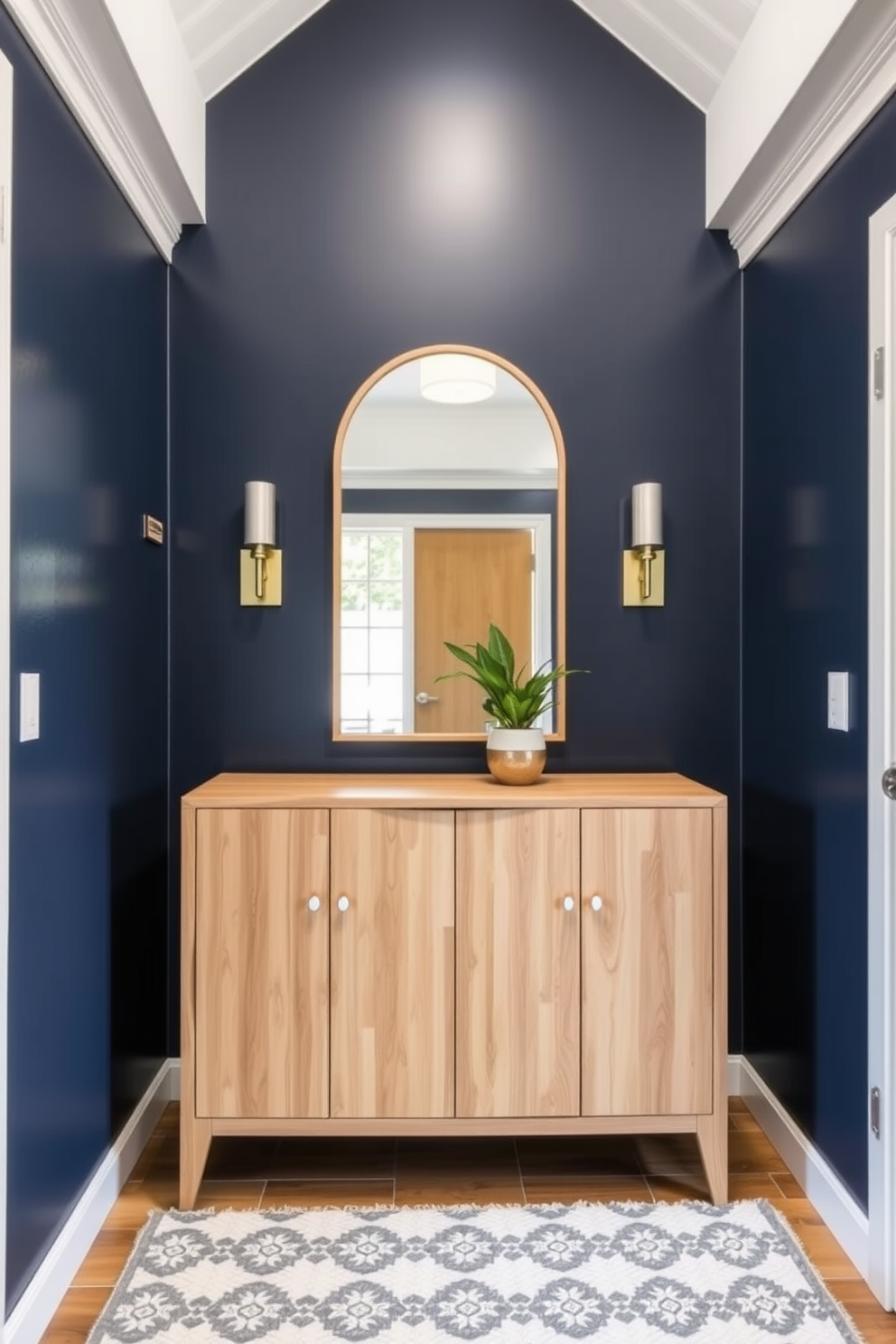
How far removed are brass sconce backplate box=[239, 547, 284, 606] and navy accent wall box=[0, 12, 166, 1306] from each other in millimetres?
215

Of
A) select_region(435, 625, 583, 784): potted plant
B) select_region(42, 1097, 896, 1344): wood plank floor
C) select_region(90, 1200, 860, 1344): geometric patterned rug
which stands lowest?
select_region(42, 1097, 896, 1344): wood plank floor

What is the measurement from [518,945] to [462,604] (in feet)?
2.87

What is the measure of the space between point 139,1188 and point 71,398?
171 cm

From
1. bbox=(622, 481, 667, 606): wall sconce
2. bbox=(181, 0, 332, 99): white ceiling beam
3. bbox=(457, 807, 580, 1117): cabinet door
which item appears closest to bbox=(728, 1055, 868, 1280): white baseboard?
bbox=(457, 807, 580, 1117): cabinet door

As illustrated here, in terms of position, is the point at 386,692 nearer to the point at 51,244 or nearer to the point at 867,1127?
the point at 51,244

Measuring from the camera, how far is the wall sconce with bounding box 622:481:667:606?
8.21ft

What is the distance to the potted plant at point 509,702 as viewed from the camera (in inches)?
90.5

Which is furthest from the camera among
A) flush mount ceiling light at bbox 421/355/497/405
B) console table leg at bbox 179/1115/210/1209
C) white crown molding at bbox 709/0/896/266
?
flush mount ceiling light at bbox 421/355/497/405

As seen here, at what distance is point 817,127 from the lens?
2.04 meters

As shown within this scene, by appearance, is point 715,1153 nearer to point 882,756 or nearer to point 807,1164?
point 807,1164

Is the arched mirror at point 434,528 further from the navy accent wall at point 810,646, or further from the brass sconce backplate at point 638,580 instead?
the navy accent wall at point 810,646

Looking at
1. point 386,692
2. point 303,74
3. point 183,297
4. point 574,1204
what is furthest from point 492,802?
point 303,74

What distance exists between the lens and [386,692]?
2.54 m

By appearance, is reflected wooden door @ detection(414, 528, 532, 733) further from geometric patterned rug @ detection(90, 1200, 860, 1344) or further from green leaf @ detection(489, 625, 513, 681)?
geometric patterned rug @ detection(90, 1200, 860, 1344)
